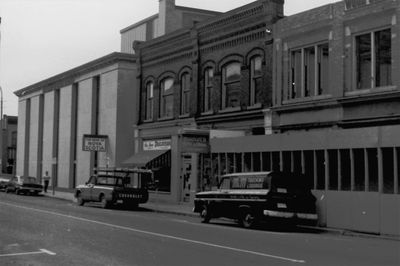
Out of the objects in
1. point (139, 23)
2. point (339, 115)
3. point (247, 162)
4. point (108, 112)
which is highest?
point (139, 23)

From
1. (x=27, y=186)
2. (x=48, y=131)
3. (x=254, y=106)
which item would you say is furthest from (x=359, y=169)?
(x=48, y=131)

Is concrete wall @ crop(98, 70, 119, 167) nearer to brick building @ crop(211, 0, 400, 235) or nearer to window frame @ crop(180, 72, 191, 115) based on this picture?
window frame @ crop(180, 72, 191, 115)

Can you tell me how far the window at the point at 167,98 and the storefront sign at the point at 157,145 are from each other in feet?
5.12

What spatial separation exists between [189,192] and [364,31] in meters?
12.6

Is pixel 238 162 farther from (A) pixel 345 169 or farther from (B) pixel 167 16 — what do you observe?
(B) pixel 167 16

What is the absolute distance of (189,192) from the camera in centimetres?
3027

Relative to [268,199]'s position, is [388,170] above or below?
above

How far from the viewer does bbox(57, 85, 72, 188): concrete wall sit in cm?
4656

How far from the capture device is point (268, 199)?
18250mm

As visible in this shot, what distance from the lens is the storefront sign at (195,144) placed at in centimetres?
2752

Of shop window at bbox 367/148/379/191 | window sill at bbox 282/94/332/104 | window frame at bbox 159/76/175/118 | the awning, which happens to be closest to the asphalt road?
shop window at bbox 367/148/379/191

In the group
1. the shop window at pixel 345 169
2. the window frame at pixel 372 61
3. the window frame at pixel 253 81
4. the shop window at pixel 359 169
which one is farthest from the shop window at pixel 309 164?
the window frame at pixel 253 81

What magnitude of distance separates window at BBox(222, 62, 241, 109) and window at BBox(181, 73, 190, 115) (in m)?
3.47

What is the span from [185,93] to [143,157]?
4802 mm
